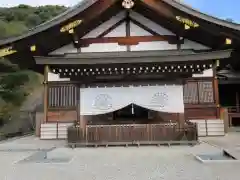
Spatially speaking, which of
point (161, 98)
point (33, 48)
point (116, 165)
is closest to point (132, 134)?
point (161, 98)

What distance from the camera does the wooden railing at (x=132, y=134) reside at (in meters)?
8.56

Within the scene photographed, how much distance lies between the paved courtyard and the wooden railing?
54cm

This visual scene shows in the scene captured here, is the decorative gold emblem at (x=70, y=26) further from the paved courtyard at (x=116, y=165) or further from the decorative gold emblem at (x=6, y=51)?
the paved courtyard at (x=116, y=165)

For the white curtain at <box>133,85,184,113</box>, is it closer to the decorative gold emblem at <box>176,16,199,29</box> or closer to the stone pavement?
the stone pavement

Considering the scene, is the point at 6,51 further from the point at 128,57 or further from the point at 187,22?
the point at 187,22

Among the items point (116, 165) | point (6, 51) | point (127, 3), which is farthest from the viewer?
point (6, 51)

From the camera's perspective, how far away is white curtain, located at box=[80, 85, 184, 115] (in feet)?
30.3

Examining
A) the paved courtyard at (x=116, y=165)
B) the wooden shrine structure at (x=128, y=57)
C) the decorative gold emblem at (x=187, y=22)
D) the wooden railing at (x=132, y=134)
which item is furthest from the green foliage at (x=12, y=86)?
the paved courtyard at (x=116, y=165)

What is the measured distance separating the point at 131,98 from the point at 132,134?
1404 mm

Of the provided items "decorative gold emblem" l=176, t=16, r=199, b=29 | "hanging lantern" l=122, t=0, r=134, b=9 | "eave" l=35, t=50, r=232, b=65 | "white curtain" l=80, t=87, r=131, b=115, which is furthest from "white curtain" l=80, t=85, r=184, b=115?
"hanging lantern" l=122, t=0, r=134, b=9

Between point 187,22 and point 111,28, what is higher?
point 111,28

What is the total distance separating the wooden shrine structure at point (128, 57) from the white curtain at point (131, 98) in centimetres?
15

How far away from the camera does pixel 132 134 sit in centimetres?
859

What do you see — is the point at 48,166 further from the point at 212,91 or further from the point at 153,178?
the point at 212,91
